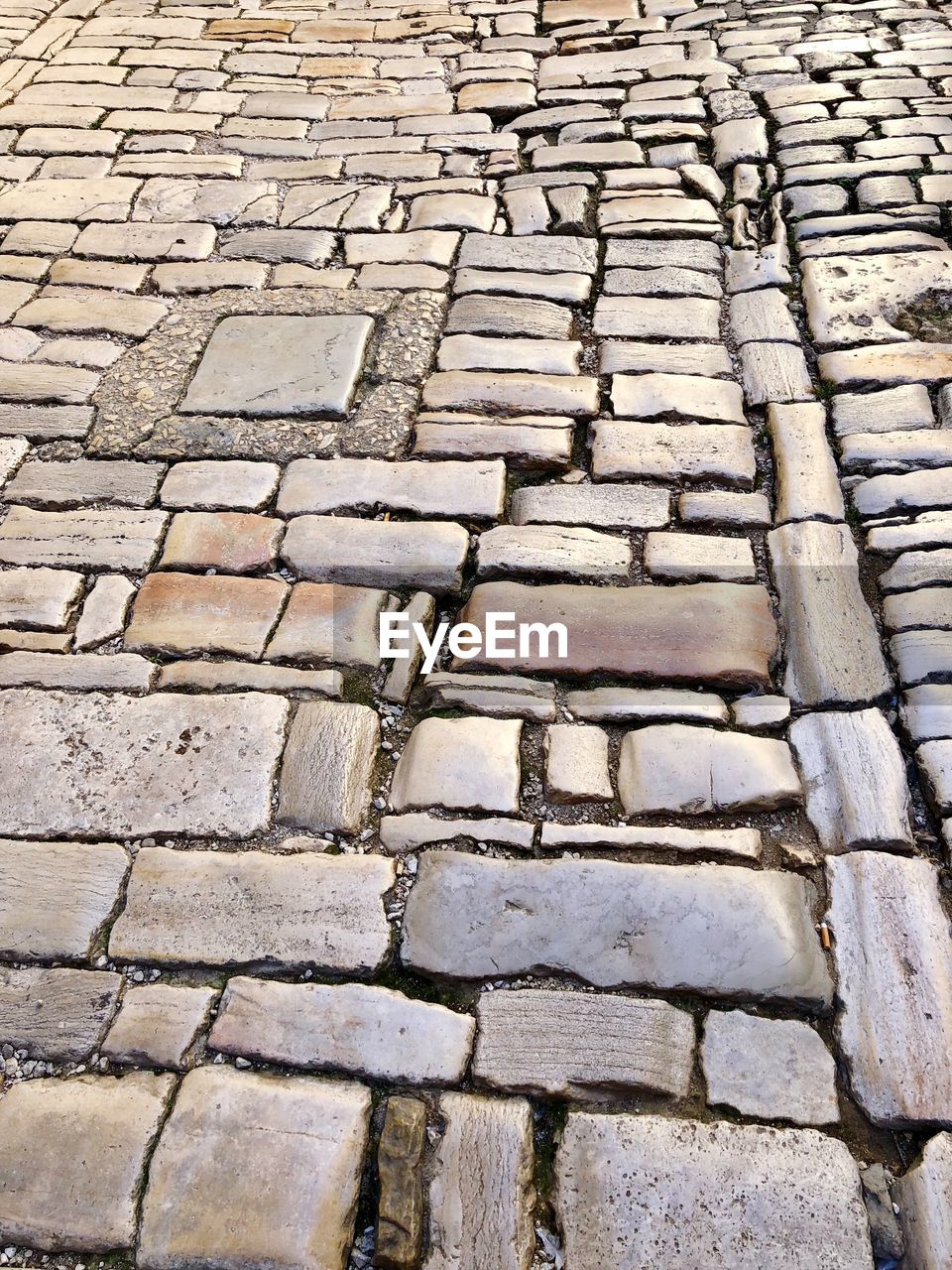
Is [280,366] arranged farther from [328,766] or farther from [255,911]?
[255,911]

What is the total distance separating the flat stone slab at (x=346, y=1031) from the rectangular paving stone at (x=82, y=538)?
4.17 ft

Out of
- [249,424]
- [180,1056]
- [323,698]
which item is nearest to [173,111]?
[249,424]

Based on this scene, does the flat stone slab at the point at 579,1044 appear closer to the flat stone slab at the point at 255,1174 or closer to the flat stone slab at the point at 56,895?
the flat stone slab at the point at 255,1174

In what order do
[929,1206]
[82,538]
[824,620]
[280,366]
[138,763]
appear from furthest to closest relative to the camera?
[280,366] → [82,538] → [824,620] → [138,763] → [929,1206]

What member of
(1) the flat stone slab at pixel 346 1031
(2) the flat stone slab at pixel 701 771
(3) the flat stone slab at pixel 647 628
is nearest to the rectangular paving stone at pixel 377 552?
(3) the flat stone slab at pixel 647 628

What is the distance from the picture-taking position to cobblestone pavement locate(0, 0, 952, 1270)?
5.56 feet

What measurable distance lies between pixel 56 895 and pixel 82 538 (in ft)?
3.57


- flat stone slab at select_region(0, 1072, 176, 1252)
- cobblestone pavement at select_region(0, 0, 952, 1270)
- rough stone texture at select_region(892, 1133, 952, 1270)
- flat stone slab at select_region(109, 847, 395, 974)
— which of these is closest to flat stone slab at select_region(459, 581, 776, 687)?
cobblestone pavement at select_region(0, 0, 952, 1270)

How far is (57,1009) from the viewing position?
190 cm

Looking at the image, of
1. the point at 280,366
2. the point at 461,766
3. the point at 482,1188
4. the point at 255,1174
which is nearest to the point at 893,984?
the point at 482,1188

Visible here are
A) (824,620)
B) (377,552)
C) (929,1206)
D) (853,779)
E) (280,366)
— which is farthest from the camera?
(280,366)

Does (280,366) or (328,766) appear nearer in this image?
(328,766)

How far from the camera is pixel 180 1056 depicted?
5.99ft

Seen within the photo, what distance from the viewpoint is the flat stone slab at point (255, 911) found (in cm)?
195
